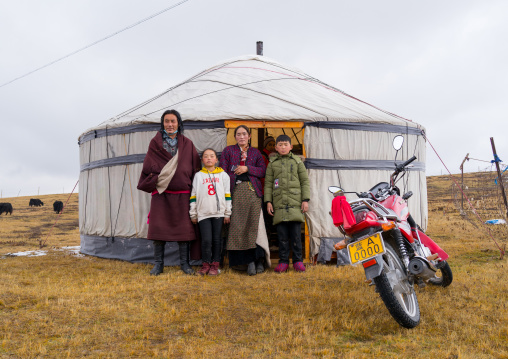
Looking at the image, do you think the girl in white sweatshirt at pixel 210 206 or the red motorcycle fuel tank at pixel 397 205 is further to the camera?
the girl in white sweatshirt at pixel 210 206

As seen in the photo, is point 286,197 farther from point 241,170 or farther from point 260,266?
point 260,266

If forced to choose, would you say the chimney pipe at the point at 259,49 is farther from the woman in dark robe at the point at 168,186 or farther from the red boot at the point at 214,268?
the red boot at the point at 214,268

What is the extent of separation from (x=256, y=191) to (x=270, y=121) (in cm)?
85

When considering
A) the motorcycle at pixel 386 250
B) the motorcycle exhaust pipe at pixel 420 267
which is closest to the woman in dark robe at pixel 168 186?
the motorcycle at pixel 386 250

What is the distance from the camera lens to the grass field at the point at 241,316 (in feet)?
7.64

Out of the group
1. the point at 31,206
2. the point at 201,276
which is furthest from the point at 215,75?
the point at 31,206

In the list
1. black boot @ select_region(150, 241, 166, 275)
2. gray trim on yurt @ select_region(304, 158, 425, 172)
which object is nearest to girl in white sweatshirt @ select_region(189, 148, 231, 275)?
black boot @ select_region(150, 241, 166, 275)

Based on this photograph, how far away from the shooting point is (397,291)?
8.27ft

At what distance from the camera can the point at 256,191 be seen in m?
4.45

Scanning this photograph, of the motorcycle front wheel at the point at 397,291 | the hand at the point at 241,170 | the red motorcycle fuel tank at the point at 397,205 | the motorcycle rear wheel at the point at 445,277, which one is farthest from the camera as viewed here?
the hand at the point at 241,170

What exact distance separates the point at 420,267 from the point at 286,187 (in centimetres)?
192

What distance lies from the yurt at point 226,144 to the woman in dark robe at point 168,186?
51 cm

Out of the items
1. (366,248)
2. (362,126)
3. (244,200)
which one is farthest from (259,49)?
(366,248)

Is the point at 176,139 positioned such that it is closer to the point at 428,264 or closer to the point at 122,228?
the point at 122,228
